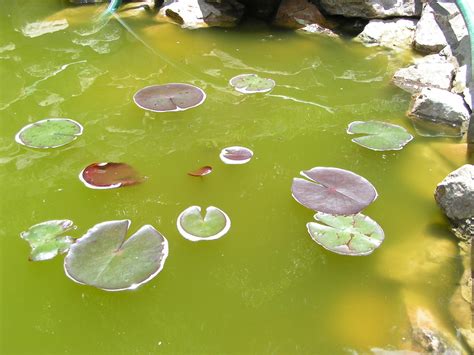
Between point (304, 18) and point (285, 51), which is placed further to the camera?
point (304, 18)

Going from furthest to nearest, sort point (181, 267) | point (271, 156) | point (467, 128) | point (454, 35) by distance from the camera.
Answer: point (454, 35) < point (467, 128) < point (271, 156) < point (181, 267)

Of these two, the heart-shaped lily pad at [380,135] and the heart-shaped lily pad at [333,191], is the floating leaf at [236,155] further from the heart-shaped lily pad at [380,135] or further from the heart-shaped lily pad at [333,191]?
the heart-shaped lily pad at [380,135]

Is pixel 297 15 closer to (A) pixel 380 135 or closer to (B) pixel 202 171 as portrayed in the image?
(A) pixel 380 135

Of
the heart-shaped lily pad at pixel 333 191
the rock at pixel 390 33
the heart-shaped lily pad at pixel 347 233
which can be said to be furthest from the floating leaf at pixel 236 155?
the rock at pixel 390 33

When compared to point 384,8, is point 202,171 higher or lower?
lower

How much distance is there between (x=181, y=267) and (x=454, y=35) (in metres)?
3.78

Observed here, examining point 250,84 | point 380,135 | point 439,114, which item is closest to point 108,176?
point 250,84

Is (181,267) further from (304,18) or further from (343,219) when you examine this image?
(304,18)

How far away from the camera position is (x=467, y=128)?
130 inches

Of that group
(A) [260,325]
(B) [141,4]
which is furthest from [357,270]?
(B) [141,4]

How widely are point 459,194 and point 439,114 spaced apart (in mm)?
1282

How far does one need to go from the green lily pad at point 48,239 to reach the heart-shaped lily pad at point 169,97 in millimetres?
1329

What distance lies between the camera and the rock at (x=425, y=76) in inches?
154

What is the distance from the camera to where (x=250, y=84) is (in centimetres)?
379
